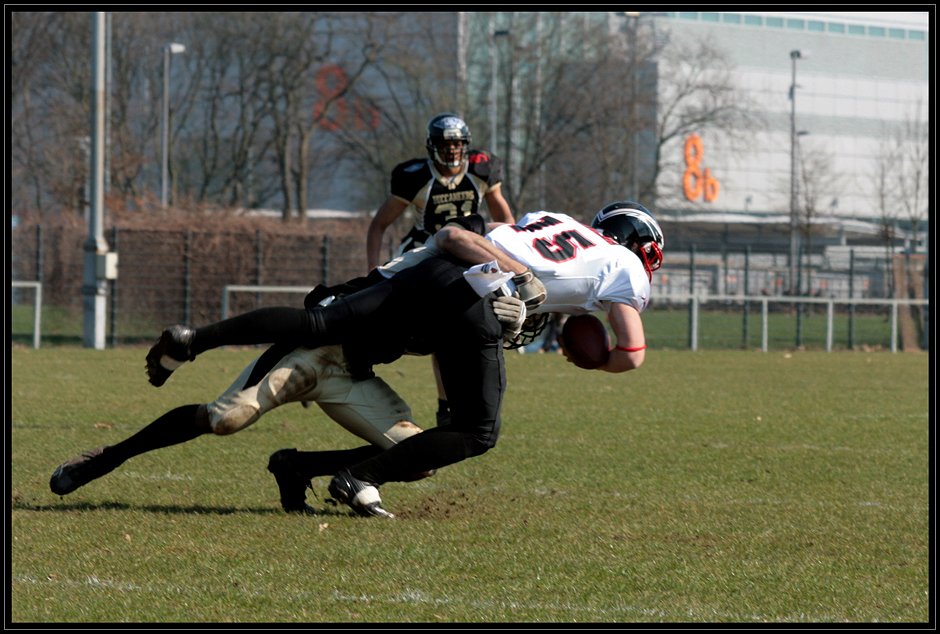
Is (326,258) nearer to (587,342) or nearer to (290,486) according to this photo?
(290,486)

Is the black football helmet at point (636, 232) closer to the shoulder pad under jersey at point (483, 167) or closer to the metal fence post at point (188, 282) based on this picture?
the shoulder pad under jersey at point (483, 167)

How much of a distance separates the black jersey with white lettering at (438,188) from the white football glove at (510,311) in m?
2.70

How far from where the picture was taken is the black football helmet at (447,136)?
21.8ft

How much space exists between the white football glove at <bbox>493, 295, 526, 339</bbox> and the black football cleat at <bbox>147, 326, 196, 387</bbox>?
1273mm

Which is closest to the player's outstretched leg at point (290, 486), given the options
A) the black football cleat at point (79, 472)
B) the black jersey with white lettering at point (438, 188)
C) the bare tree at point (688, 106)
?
the black football cleat at point (79, 472)

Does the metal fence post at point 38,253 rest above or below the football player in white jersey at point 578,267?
above

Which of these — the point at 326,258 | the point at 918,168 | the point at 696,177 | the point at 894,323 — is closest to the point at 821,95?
the point at 696,177

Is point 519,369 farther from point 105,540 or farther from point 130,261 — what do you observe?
point 105,540

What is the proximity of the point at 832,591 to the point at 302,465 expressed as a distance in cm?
237

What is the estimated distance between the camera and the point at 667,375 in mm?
13656

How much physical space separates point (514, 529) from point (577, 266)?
1.17 meters

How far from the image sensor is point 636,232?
495 cm

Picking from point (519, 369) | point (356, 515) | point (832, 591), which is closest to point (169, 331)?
point (356, 515)

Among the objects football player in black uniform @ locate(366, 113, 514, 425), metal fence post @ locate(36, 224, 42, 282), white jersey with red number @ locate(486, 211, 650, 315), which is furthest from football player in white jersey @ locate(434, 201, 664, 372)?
metal fence post @ locate(36, 224, 42, 282)
